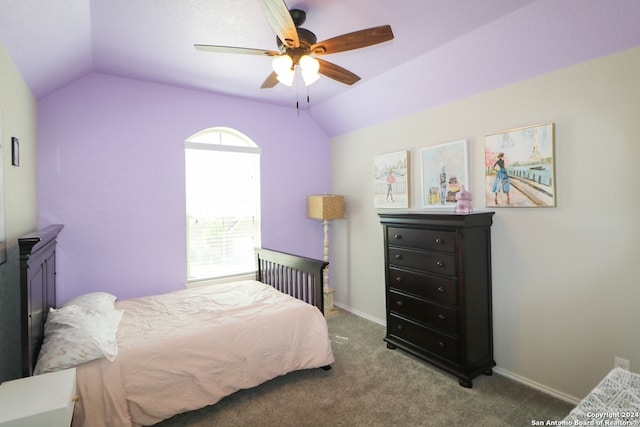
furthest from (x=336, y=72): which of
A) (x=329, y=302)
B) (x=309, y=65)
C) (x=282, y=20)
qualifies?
(x=329, y=302)

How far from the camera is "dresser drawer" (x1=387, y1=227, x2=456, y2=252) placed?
2.53m

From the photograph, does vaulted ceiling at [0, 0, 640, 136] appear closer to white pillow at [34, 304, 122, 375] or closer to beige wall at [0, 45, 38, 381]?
beige wall at [0, 45, 38, 381]

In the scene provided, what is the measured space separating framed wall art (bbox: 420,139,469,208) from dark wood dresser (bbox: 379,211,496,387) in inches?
17.9

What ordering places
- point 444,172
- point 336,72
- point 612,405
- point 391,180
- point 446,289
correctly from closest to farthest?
point 612,405
point 336,72
point 446,289
point 444,172
point 391,180

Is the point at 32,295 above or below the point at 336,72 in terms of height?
below

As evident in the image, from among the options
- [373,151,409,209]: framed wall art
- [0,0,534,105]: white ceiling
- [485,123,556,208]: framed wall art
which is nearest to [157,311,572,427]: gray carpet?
[485,123,556,208]: framed wall art

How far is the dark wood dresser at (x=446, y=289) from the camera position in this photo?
2.47 meters

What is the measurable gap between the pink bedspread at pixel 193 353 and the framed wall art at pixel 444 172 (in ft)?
5.19

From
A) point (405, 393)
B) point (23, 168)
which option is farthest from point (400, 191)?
point (23, 168)

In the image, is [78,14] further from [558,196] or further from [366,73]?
[558,196]

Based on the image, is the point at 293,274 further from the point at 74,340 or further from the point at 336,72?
the point at 336,72

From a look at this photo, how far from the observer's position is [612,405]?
3.67 feet

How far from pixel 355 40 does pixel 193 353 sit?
2.17 m

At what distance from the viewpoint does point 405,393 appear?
7.80 feet
